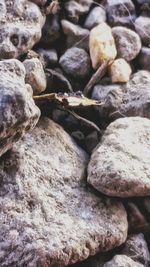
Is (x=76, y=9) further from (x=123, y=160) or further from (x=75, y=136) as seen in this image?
(x=123, y=160)

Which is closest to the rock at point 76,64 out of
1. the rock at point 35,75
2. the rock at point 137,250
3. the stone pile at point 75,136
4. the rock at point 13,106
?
the stone pile at point 75,136

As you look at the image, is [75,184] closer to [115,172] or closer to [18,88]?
[115,172]

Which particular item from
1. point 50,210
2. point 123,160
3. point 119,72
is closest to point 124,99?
point 119,72

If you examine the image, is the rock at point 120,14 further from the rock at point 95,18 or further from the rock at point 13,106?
the rock at point 13,106

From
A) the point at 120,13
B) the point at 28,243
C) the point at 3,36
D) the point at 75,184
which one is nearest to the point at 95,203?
the point at 75,184

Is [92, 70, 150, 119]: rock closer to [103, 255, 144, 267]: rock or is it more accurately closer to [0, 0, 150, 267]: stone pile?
[0, 0, 150, 267]: stone pile

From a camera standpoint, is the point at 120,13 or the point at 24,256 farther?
the point at 120,13

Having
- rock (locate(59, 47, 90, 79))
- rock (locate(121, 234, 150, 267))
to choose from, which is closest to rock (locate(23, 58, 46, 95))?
rock (locate(59, 47, 90, 79))
